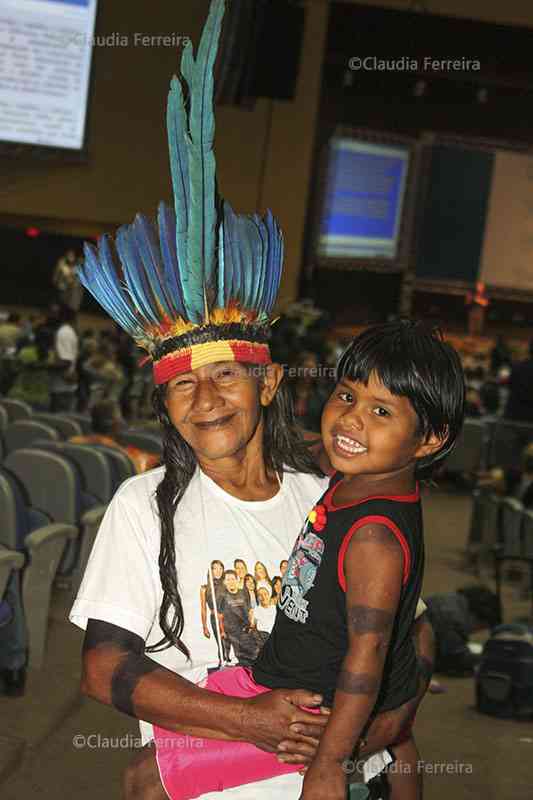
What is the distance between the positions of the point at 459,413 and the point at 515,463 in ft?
28.9

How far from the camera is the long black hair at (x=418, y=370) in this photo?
167 centimetres

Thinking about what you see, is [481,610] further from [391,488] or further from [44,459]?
[391,488]

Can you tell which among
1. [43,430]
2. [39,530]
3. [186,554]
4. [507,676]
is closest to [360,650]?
[186,554]

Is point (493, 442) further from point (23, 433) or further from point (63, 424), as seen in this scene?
point (23, 433)

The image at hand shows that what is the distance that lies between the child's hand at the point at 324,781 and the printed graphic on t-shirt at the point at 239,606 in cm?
25

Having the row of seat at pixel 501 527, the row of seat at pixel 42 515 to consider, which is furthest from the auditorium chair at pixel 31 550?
the row of seat at pixel 501 527

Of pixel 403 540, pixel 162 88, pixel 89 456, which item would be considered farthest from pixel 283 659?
pixel 162 88

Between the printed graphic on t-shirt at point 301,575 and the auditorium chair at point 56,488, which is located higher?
the printed graphic on t-shirt at point 301,575

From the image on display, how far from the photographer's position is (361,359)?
1690mm

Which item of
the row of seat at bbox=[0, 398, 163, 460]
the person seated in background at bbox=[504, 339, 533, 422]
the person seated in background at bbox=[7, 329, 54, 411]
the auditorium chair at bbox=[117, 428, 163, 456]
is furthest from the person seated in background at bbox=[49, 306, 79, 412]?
the person seated in background at bbox=[504, 339, 533, 422]

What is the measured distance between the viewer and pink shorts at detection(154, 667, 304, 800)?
1.65 m

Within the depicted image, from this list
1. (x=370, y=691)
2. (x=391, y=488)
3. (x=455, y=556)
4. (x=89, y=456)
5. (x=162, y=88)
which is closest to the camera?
(x=370, y=691)

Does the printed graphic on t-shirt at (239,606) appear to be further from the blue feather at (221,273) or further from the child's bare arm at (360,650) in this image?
the blue feather at (221,273)

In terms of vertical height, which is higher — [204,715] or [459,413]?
[459,413]
